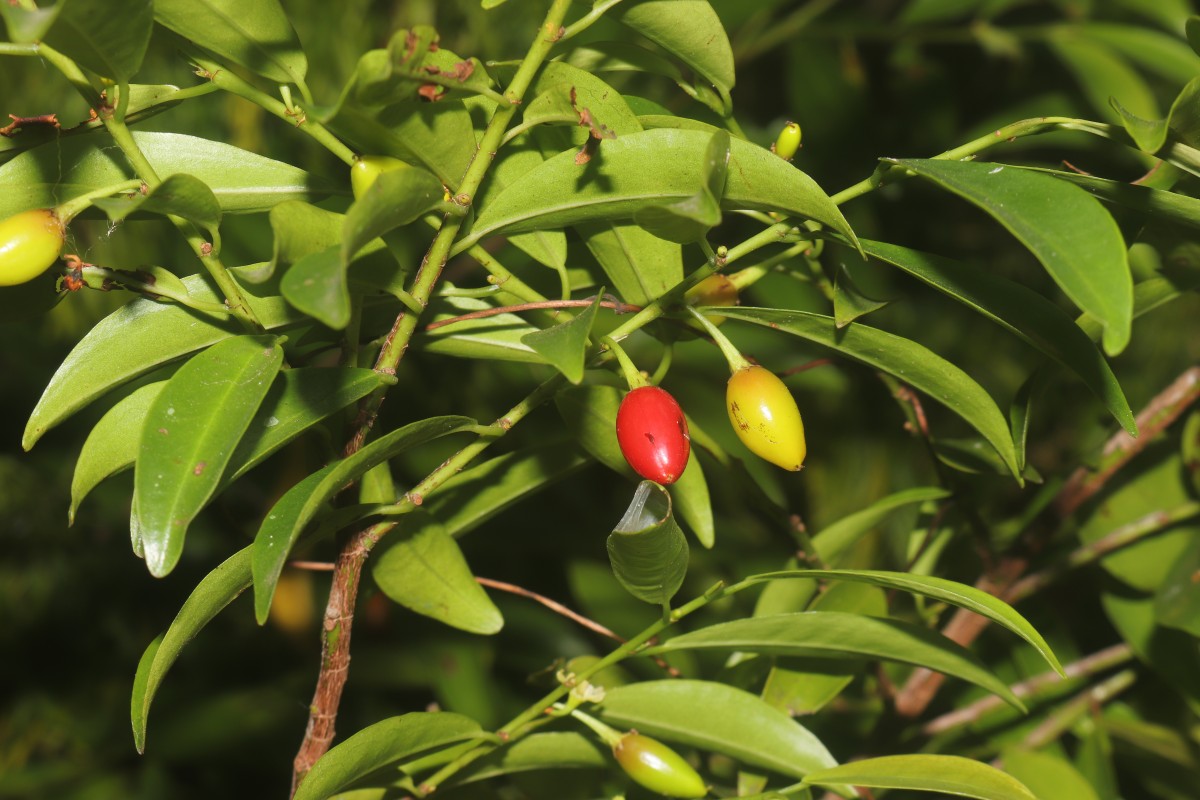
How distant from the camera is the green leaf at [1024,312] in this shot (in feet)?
1.75

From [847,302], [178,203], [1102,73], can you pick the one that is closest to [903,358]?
[847,302]

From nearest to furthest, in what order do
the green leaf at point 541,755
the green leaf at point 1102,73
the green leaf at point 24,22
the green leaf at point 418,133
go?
the green leaf at point 24,22 → the green leaf at point 418,133 → the green leaf at point 541,755 → the green leaf at point 1102,73

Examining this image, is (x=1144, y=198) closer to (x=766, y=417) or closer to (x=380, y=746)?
(x=766, y=417)

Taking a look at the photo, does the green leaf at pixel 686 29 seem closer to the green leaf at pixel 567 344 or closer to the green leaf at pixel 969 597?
the green leaf at pixel 567 344

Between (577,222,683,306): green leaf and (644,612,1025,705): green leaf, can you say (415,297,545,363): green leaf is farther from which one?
(644,612,1025,705): green leaf

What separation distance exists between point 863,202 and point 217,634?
121 centimetres

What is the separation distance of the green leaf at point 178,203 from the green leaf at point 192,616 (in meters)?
0.15

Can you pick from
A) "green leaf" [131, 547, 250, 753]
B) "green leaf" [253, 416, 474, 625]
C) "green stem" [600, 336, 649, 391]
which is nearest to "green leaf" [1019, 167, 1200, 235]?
"green stem" [600, 336, 649, 391]

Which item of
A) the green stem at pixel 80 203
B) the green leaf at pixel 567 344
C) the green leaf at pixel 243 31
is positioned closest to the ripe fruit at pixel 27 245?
the green stem at pixel 80 203

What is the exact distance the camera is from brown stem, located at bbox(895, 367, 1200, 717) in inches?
34.5

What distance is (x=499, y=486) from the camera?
0.72 meters

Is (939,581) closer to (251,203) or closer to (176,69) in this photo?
(251,203)

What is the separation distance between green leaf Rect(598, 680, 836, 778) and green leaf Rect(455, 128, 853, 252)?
0.31 meters

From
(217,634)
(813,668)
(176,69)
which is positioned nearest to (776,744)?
(813,668)
